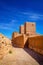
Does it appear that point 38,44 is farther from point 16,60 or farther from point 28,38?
point 28,38

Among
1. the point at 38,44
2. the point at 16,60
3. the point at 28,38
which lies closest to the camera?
the point at 16,60

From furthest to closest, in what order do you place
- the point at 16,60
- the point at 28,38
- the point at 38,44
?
the point at 28,38
the point at 38,44
the point at 16,60

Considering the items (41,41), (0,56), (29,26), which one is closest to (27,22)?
(29,26)

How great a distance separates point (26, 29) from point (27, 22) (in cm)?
166

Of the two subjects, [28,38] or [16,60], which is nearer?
[16,60]

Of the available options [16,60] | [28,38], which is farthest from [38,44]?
[28,38]

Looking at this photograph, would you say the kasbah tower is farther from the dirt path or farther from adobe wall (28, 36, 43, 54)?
the dirt path

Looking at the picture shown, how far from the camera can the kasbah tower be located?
13787 millimetres

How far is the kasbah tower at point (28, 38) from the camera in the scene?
1379 centimetres

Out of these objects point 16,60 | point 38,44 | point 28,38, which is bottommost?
point 16,60

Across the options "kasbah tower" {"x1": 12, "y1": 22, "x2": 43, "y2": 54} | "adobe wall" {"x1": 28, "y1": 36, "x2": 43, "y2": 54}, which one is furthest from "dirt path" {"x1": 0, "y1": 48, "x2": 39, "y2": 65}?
"kasbah tower" {"x1": 12, "y1": 22, "x2": 43, "y2": 54}

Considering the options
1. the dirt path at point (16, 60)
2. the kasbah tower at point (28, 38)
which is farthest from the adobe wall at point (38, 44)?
the dirt path at point (16, 60)

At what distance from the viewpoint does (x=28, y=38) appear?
20234mm

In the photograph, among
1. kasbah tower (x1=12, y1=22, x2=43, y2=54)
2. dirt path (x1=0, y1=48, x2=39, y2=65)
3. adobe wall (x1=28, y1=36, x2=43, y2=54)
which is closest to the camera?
dirt path (x1=0, y1=48, x2=39, y2=65)
